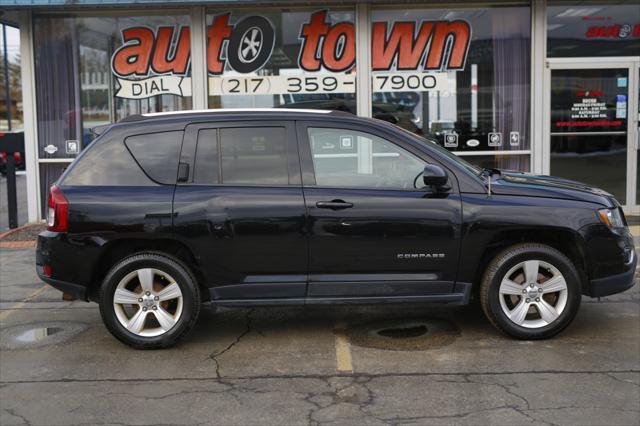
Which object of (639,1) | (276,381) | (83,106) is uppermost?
(639,1)

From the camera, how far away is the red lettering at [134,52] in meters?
11.2

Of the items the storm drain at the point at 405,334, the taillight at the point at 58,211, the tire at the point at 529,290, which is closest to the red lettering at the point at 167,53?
the taillight at the point at 58,211

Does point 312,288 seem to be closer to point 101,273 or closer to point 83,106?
point 101,273

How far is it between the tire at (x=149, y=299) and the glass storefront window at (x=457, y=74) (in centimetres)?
628

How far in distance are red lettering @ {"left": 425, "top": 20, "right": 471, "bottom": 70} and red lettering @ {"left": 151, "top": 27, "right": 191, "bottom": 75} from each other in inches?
145

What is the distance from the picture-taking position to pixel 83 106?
1151cm

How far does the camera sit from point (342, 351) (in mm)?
5641

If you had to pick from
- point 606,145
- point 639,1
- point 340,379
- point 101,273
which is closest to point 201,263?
point 101,273

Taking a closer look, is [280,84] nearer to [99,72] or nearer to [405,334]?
[99,72]

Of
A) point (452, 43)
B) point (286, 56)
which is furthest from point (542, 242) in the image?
point (286, 56)

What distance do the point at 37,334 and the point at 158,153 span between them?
194cm

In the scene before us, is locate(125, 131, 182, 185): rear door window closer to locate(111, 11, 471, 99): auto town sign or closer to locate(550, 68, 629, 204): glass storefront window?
locate(111, 11, 471, 99): auto town sign

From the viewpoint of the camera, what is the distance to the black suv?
5613 millimetres

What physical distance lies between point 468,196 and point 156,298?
2525 millimetres
